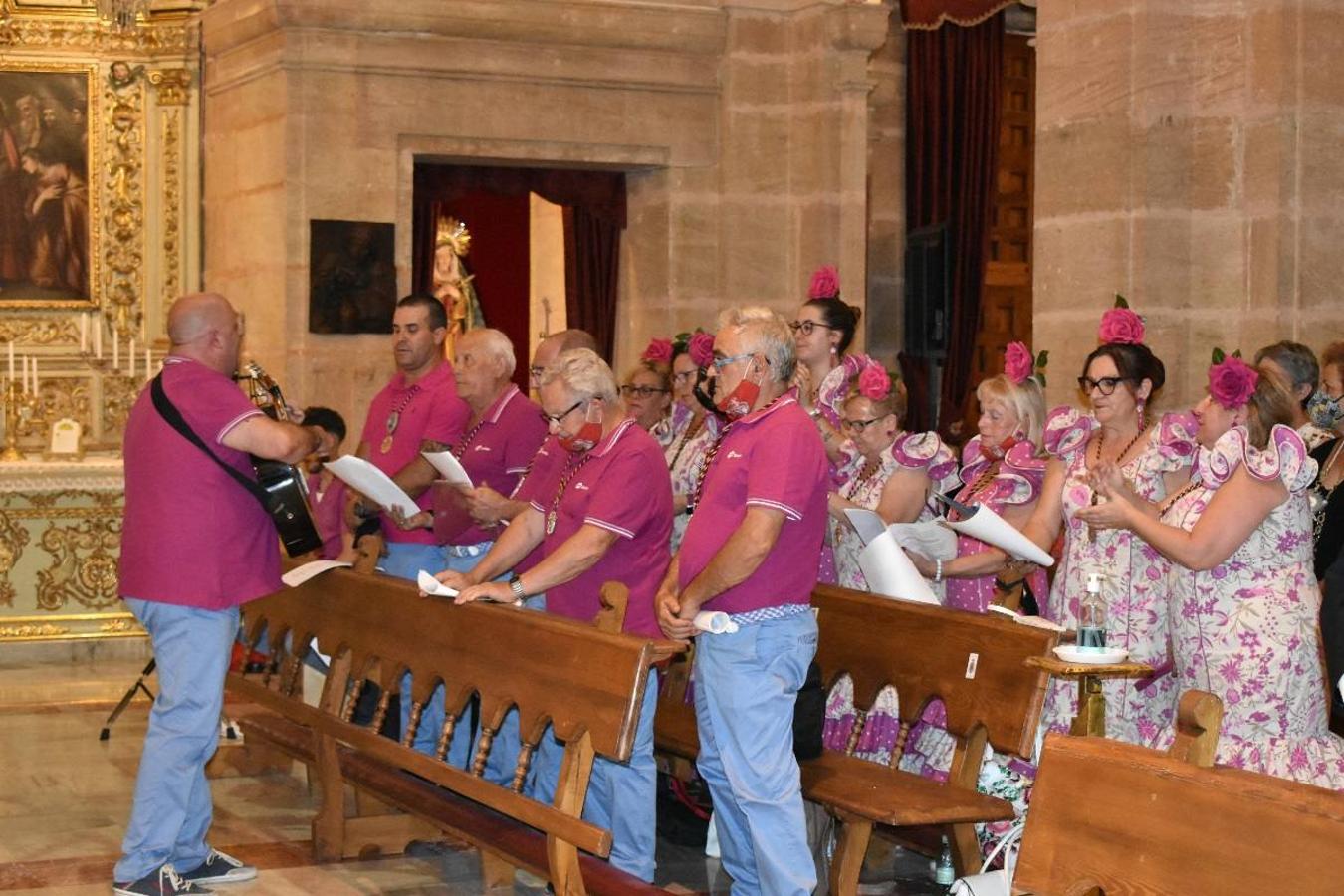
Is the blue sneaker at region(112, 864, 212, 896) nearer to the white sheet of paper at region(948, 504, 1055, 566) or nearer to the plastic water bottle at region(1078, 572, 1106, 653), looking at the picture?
the white sheet of paper at region(948, 504, 1055, 566)

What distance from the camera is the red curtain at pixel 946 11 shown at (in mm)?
11867

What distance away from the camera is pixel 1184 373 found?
839 centimetres

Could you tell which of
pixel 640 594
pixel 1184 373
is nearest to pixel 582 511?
pixel 640 594

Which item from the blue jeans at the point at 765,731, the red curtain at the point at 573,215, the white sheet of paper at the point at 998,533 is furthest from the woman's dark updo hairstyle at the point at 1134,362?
the red curtain at the point at 573,215

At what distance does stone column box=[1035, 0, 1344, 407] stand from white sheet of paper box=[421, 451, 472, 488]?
10.1 feet

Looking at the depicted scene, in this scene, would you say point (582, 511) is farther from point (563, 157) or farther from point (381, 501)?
point (563, 157)

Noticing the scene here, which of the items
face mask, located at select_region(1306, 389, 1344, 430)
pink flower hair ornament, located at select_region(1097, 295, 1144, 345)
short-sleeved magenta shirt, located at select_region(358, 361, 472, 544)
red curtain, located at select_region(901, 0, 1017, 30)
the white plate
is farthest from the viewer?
red curtain, located at select_region(901, 0, 1017, 30)

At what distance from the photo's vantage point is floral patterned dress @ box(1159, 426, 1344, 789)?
5.55m

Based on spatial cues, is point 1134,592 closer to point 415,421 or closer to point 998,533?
point 998,533

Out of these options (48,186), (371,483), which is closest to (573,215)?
(48,186)

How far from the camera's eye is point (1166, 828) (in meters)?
3.74

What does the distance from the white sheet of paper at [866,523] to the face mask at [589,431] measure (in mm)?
777

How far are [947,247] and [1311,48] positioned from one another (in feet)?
15.7

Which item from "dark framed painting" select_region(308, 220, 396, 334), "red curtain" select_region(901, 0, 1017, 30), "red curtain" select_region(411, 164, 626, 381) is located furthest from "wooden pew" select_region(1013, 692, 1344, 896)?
"red curtain" select_region(411, 164, 626, 381)
